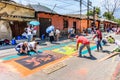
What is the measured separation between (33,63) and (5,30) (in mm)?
8918

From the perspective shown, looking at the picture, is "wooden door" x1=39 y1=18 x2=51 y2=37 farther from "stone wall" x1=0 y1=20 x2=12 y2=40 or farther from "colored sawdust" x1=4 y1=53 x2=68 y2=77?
"colored sawdust" x1=4 y1=53 x2=68 y2=77

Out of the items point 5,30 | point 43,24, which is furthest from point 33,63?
point 43,24

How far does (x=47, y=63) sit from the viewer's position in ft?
33.0

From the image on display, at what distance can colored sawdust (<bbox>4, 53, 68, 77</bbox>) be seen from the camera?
8797 millimetres

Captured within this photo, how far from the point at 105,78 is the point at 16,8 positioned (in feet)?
44.2

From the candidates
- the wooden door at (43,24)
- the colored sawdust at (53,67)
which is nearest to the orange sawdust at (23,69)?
the colored sawdust at (53,67)

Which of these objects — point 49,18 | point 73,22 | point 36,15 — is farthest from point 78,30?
point 36,15

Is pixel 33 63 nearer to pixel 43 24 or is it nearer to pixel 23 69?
pixel 23 69

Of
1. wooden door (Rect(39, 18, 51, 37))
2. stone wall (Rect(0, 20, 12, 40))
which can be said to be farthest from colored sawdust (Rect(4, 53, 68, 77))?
wooden door (Rect(39, 18, 51, 37))

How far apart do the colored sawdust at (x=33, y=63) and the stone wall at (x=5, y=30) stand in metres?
7.22

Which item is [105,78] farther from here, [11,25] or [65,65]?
[11,25]

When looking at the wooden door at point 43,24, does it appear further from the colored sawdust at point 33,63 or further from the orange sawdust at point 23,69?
the orange sawdust at point 23,69

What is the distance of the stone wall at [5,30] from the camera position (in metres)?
17.2

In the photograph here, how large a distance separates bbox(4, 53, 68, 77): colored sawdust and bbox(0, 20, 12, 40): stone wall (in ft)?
23.7
